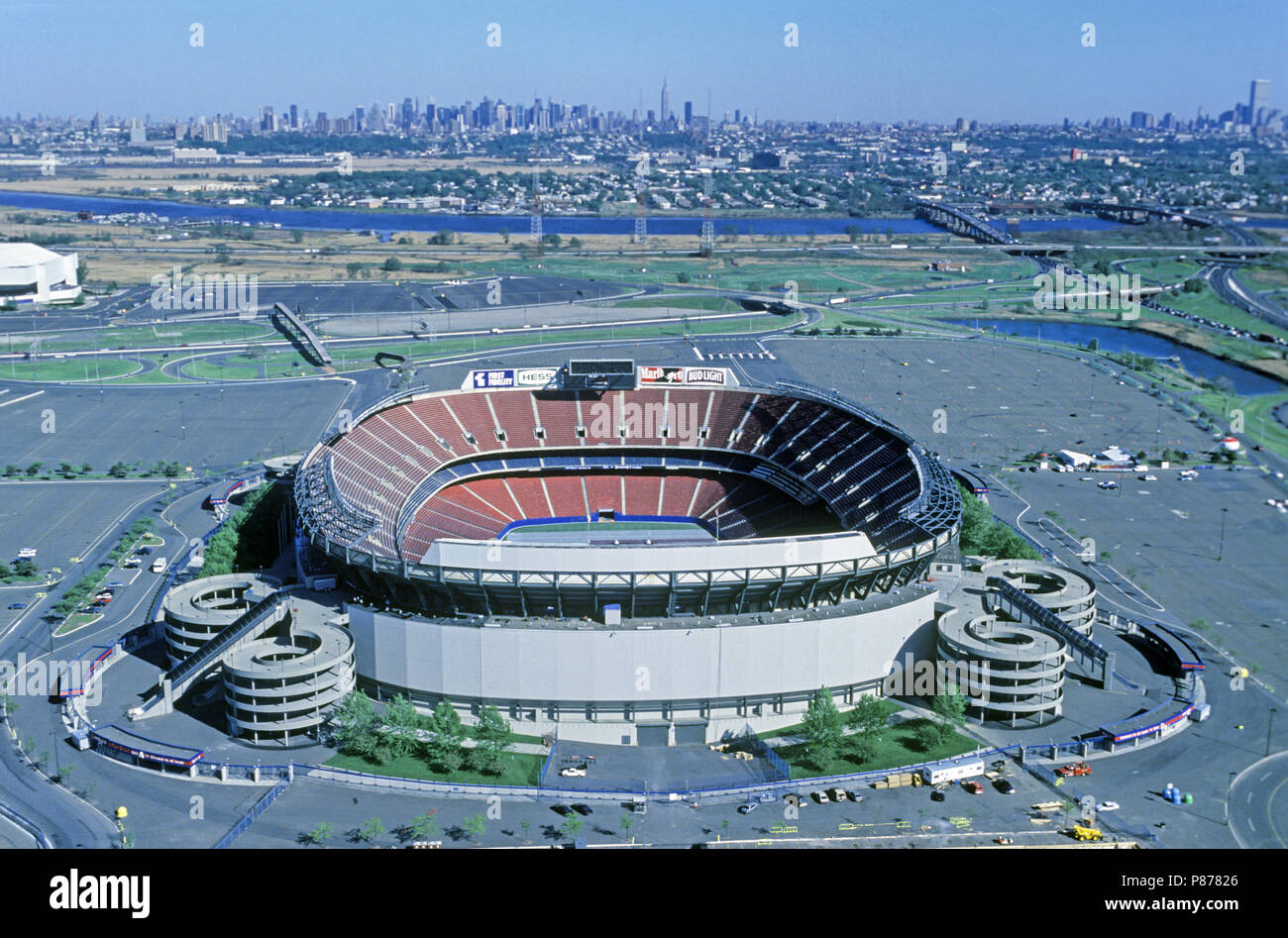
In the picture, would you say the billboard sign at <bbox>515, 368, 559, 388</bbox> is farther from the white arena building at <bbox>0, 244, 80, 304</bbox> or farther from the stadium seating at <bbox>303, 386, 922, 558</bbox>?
the white arena building at <bbox>0, 244, 80, 304</bbox>

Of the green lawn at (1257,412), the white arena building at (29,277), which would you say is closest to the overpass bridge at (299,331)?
the white arena building at (29,277)

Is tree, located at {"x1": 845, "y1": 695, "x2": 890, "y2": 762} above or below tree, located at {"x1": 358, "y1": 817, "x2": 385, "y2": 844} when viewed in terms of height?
above

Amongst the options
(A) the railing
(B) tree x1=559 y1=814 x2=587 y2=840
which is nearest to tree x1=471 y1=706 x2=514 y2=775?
(B) tree x1=559 y1=814 x2=587 y2=840

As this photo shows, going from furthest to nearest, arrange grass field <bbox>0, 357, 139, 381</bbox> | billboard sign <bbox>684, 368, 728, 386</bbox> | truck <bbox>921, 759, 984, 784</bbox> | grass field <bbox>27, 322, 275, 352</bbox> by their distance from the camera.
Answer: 1. grass field <bbox>27, 322, 275, 352</bbox>
2. grass field <bbox>0, 357, 139, 381</bbox>
3. billboard sign <bbox>684, 368, 728, 386</bbox>
4. truck <bbox>921, 759, 984, 784</bbox>

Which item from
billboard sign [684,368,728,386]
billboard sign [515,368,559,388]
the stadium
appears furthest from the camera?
billboard sign [684,368,728,386]

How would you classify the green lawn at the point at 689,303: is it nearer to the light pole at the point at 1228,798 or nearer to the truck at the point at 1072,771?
the truck at the point at 1072,771

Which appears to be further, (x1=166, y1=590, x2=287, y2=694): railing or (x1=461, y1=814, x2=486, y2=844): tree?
(x1=166, y1=590, x2=287, y2=694): railing

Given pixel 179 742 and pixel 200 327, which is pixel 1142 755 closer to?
pixel 179 742

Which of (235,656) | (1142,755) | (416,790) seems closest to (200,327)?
(235,656)
